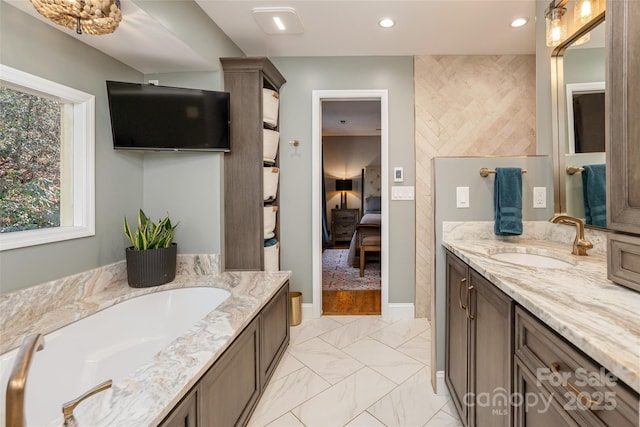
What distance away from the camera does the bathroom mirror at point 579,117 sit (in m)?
1.39

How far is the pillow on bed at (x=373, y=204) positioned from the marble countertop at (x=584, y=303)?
16.6 feet

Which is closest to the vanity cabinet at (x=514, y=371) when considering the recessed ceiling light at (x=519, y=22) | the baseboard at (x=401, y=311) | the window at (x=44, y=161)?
the baseboard at (x=401, y=311)

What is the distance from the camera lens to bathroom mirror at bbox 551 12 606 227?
4.57ft

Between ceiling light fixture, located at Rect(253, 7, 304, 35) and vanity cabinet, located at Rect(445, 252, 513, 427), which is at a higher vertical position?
ceiling light fixture, located at Rect(253, 7, 304, 35)

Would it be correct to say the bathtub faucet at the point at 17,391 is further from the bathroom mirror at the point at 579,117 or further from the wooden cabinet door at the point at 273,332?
the bathroom mirror at the point at 579,117

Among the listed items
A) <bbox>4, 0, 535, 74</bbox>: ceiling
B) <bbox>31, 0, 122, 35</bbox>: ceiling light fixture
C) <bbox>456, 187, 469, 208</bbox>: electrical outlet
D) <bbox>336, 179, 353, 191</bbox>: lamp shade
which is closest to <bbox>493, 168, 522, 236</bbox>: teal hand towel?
<bbox>456, 187, 469, 208</bbox>: electrical outlet

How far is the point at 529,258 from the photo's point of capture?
5.06 feet

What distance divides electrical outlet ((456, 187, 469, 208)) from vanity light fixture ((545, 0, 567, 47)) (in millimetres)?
938

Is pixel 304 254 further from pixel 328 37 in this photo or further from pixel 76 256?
pixel 328 37

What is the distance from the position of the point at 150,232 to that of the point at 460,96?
9.70 feet

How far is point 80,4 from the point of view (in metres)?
1.34

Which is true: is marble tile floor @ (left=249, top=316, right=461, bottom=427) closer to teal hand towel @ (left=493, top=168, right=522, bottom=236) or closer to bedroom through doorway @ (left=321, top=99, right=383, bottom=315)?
teal hand towel @ (left=493, top=168, right=522, bottom=236)

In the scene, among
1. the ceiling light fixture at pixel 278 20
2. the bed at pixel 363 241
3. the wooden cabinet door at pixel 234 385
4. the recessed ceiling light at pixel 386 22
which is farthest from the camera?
the bed at pixel 363 241

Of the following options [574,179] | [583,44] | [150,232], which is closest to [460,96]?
[583,44]
